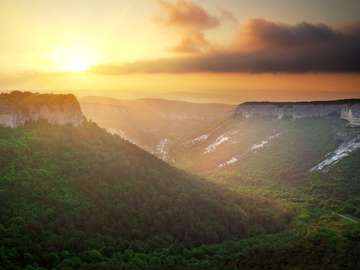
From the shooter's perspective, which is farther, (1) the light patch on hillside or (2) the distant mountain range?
(1) the light patch on hillside

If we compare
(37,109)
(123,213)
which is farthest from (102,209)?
(37,109)

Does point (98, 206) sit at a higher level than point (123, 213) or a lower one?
higher

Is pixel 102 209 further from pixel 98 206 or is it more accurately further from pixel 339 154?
pixel 339 154

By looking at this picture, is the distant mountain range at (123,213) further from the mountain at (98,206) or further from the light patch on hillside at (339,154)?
the light patch on hillside at (339,154)

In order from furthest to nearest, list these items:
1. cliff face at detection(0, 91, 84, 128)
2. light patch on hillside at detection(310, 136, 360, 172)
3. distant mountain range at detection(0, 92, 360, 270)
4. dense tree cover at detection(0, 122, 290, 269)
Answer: light patch on hillside at detection(310, 136, 360, 172), cliff face at detection(0, 91, 84, 128), distant mountain range at detection(0, 92, 360, 270), dense tree cover at detection(0, 122, 290, 269)

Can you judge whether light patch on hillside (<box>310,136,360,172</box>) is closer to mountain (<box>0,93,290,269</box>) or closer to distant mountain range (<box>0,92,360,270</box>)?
distant mountain range (<box>0,92,360,270</box>)

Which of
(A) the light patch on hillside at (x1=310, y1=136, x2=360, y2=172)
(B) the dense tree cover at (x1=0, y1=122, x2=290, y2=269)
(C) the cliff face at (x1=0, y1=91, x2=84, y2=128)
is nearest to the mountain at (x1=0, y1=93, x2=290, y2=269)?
(B) the dense tree cover at (x1=0, y1=122, x2=290, y2=269)
